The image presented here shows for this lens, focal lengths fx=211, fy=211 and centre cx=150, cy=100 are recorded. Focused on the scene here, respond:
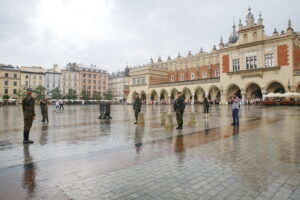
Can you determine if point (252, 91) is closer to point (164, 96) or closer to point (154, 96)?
point (164, 96)

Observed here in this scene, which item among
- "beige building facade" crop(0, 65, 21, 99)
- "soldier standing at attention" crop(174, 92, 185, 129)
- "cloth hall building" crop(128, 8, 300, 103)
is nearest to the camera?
"soldier standing at attention" crop(174, 92, 185, 129)

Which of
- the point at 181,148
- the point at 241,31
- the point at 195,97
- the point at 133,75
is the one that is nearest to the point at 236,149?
the point at 181,148

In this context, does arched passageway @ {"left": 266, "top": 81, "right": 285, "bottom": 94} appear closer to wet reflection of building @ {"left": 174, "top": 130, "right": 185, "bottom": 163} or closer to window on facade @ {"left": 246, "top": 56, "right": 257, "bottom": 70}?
window on facade @ {"left": 246, "top": 56, "right": 257, "bottom": 70}

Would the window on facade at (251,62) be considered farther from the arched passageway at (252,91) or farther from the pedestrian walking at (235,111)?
the pedestrian walking at (235,111)

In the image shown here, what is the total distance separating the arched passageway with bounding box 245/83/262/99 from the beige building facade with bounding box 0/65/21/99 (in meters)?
65.5

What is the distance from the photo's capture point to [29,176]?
3.72 metres

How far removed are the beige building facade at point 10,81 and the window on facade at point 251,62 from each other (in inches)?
2585

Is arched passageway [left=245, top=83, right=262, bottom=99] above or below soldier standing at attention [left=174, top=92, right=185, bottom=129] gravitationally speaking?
above

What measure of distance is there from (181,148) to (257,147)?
208cm

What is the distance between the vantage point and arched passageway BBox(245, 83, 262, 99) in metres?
38.5

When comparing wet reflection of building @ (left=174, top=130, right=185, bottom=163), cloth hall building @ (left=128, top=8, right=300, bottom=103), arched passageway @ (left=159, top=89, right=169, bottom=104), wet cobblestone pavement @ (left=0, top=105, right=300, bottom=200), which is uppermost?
cloth hall building @ (left=128, top=8, right=300, bottom=103)

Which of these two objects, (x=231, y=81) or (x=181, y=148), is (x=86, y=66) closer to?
(x=231, y=81)

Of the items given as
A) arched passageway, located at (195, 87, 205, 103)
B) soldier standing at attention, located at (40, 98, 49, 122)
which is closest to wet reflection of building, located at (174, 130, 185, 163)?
soldier standing at attention, located at (40, 98, 49, 122)

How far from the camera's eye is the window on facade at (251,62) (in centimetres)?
3666
